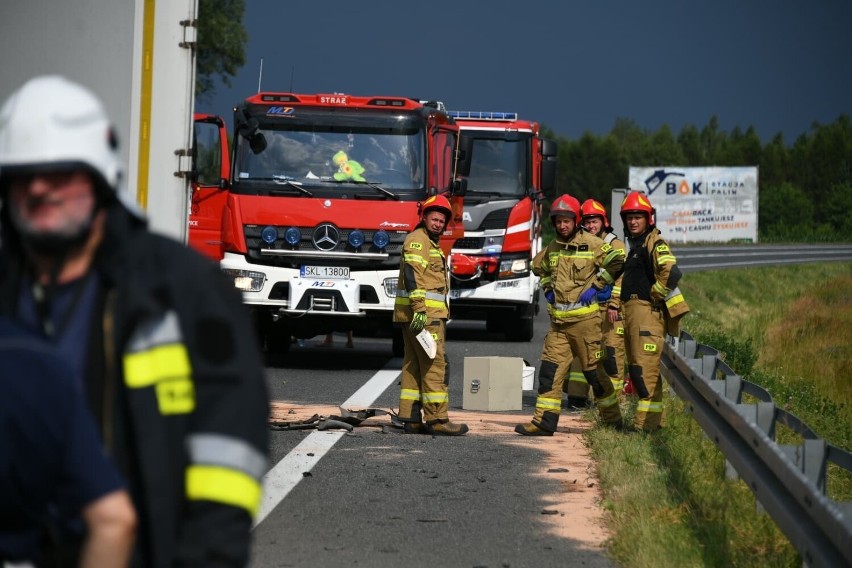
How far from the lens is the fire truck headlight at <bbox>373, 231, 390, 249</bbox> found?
15.9 metres

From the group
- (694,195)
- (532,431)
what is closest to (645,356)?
(532,431)

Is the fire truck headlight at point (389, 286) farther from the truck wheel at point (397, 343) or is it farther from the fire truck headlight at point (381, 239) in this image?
the truck wheel at point (397, 343)

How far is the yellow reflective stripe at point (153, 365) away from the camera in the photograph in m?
2.56

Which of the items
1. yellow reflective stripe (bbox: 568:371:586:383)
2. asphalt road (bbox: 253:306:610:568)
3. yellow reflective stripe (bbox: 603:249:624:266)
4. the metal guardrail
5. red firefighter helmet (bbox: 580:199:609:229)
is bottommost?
asphalt road (bbox: 253:306:610:568)

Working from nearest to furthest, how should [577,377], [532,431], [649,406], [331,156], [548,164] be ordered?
[649,406], [532,431], [577,377], [331,156], [548,164]

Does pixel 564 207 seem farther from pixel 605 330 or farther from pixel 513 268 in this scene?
pixel 513 268

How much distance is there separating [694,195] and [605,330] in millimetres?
69025

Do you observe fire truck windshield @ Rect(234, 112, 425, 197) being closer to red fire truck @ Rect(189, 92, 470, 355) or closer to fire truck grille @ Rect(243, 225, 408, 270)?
red fire truck @ Rect(189, 92, 470, 355)

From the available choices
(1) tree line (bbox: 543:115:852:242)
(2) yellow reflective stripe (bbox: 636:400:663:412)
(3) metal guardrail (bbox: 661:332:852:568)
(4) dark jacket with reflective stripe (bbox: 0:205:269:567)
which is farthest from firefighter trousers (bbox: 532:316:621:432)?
(1) tree line (bbox: 543:115:852:242)

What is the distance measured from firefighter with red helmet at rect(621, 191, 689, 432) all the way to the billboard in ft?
228

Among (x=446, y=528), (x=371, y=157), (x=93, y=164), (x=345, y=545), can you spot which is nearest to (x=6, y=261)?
(x=93, y=164)

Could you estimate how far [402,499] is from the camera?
8.91 m

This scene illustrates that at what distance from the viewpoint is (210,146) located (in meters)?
13.1

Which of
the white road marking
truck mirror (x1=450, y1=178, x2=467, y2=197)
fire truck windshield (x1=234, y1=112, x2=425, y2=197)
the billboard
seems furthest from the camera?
the billboard
